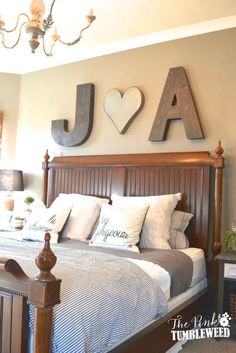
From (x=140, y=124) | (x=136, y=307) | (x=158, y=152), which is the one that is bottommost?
(x=136, y=307)

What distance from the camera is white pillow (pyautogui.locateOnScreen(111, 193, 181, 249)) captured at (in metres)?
2.88

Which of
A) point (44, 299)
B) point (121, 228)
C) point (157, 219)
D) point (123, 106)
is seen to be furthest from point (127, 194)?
point (44, 299)

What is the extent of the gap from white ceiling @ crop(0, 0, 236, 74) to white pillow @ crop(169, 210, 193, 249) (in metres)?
1.77

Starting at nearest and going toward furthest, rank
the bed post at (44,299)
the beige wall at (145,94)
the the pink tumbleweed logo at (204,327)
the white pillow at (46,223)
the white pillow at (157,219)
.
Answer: the bed post at (44,299), the the pink tumbleweed logo at (204,327), the white pillow at (157,219), the white pillow at (46,223), the beige wall at (145,94)


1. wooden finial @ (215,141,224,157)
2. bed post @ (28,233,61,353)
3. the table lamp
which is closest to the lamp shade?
the table lamp

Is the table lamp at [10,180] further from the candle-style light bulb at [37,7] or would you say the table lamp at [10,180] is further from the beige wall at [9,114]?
the candle-style light bulb at [37,7]

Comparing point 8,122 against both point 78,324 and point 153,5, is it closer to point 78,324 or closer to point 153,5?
point 153,5

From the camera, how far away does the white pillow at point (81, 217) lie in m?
3.18

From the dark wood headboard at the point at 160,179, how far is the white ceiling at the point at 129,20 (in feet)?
3.93

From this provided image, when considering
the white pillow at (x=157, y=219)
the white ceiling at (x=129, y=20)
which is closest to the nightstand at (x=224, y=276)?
the white pillow at (x=157, y=219)

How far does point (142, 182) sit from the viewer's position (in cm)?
349

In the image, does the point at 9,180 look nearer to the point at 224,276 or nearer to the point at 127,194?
the point at 127,194

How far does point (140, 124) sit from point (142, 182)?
631 mm

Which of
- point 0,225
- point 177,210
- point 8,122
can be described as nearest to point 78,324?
point 177,210
